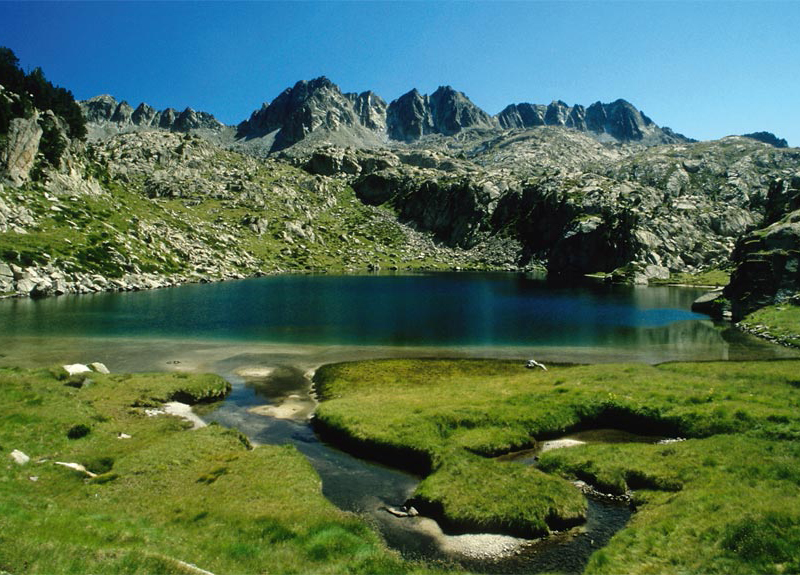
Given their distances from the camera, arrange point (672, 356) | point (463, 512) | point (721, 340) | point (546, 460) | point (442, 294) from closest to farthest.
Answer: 1. point (463, 512)
2. point (546, 460)
3. point (672, 356)
4. point (721, 340)
5. point (442, 294)

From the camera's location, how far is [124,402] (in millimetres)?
35875

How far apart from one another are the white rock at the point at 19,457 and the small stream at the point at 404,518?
12440mm

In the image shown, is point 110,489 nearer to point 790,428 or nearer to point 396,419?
point 396,419

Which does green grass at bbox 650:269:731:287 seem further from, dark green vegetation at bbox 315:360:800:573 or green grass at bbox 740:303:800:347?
dark green vegetation at bbox 315:360:800:573

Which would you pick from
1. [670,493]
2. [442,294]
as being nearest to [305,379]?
[670,493]

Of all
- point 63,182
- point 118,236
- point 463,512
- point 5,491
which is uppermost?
point 63,182

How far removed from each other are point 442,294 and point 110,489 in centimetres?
11397

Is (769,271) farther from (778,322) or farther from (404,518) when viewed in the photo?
(404,518)

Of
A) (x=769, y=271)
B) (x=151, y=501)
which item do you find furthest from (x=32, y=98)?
(x=769, y=271)

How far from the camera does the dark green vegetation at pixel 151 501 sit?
14188 mm

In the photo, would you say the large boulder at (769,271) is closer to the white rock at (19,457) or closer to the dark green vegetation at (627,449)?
the dark green vegetation at (627,449)

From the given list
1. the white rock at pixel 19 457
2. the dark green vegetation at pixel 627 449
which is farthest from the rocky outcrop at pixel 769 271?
the white rock at pixel 19 457

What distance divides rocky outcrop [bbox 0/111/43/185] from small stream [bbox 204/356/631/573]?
141m

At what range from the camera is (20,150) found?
135125mm
